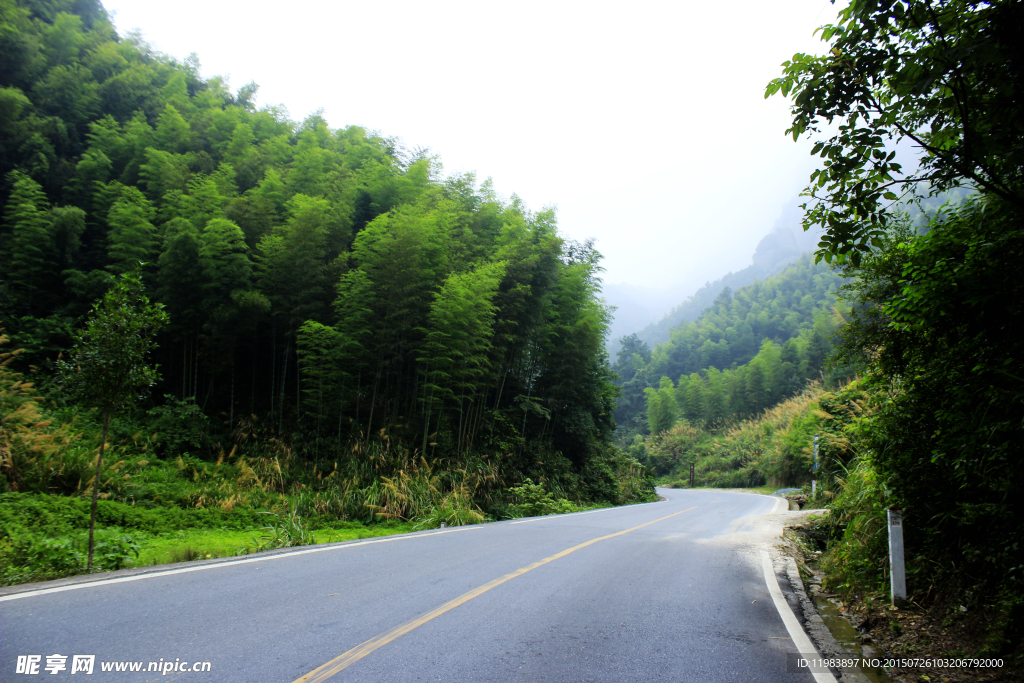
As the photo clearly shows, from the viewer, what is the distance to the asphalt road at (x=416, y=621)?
8.77ft

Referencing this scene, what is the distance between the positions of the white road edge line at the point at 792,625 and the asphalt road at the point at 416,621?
7 cm

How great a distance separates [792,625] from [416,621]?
268 cm

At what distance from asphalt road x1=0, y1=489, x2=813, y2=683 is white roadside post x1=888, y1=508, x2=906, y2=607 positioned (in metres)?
0.95

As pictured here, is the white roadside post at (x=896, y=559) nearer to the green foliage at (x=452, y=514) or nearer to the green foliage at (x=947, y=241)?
Result: the green foliage at (x=947, y=241)

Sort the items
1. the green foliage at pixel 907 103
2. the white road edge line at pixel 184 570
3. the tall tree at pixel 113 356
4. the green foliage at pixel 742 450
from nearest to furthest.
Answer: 1. the green foliage at pixel 907 103
2. the white road edge line at pixel 184 570
3. the tall tree at pixel 113 356
4. the green foliage at pixel 742 450

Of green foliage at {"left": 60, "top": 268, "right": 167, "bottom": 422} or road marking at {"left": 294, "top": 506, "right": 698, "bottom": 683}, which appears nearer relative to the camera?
road marking at {"left": 294, "top": 506, "right": 698, "bottom": 683}

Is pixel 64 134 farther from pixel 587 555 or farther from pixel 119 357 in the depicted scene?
pixel 587 555

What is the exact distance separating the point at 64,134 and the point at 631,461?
25.3 m

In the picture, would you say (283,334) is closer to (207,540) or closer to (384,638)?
(207,540)

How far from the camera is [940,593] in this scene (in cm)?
400

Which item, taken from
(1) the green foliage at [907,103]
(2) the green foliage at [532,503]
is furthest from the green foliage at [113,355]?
(2) the green foliage at [532,503]

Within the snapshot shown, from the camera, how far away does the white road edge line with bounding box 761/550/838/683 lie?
9.14ft

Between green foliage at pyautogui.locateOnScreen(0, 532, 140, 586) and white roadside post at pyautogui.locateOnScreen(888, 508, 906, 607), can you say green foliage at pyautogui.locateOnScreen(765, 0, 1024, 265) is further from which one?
green foliage at pyautogui.locateOnScreen(0, 532, 140, 586)

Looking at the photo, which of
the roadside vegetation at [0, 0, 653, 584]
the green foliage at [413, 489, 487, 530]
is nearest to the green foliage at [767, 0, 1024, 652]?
the roadside vegetation at [0, 0, 653, 584]
